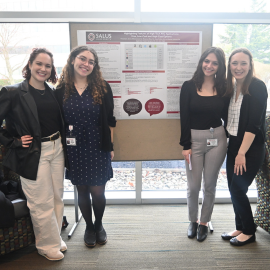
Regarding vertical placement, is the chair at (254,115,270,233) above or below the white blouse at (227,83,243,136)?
below

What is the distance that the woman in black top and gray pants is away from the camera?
6.38 feet

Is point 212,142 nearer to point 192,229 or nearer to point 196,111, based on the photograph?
point 196,111

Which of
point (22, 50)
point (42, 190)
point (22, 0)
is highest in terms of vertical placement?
point (22, 0)

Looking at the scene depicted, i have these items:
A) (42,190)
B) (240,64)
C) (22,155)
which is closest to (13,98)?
(22,155)

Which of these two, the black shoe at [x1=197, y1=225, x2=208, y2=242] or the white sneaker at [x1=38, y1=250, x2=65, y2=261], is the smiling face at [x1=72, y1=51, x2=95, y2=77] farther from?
the black shoe at [x1=197, y1=225, x2=208, y2=242]

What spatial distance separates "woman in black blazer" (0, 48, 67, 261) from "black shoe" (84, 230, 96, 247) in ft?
0.82

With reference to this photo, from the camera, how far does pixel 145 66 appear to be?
88.7 inches

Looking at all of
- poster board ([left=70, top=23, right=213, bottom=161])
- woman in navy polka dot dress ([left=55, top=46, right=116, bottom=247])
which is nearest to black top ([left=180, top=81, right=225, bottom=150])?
poster board ([left=70, top=23, right=213, bottom=161])

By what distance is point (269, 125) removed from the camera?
2154 millimetres

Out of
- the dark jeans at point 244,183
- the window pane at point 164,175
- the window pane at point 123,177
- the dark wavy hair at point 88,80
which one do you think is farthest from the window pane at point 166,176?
the dark wavy hair at point 88,80

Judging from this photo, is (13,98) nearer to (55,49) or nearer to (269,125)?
(55,49)

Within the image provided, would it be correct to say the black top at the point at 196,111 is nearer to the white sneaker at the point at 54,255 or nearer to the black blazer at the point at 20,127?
the black blazer at the point at 20,127

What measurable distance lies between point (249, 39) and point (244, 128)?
134 cm

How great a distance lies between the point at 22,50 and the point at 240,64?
2224mm
